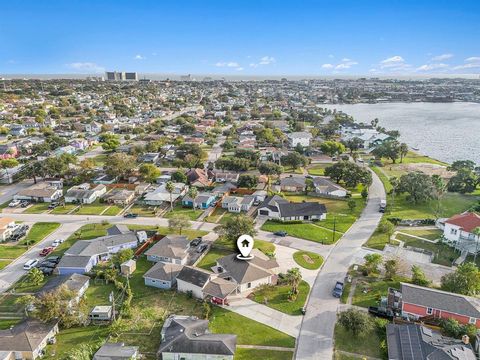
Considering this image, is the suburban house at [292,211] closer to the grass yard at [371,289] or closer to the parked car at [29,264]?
the grass yard at [371,289]

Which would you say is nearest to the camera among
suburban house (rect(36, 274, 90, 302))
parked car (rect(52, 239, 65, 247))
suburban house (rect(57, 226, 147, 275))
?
suburban house (rect(36, 274, 90, 302))

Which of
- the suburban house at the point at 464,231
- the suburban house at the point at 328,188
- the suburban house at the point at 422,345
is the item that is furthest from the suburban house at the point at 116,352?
the suburban house at the point at 328,188

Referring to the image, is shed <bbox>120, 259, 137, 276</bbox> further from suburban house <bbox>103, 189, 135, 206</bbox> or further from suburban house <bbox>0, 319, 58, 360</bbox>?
suburban house <bbox>103, 189, 135, 206</bbox>

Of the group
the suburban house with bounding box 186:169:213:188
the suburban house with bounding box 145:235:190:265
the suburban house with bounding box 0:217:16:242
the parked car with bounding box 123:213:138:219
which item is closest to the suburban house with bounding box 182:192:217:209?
the suburban house with bounding box 186:169:213:188

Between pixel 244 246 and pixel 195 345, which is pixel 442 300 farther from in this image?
pixel 195 345

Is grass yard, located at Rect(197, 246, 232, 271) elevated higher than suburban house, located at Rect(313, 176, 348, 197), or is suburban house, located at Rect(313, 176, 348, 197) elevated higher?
suburban house, located at Rect(313, 176, 348, 197)

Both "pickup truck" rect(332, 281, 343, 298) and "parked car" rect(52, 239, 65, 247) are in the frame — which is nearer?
"pickup truck" rect(332, 281, 343, 298)

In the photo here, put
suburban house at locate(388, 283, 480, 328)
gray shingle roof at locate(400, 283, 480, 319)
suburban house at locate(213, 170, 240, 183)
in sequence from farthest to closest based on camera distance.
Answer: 1. suburban house at locate(213, 170, 240, 183)
2. gray shingle roof at locate(400, 283, 480, 319)
3. suburban house at locate(388, 283, 480, 328)
